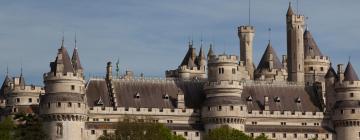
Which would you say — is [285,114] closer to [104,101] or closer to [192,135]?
[192,135]

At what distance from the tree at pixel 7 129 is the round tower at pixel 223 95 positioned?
2702 centimetres

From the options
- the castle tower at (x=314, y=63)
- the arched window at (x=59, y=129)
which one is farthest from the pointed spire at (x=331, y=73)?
the arched window at (x=59, y=129)

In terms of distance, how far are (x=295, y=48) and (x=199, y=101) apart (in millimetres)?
20034

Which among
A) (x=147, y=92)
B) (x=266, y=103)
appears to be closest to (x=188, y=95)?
(x=147, y=92)

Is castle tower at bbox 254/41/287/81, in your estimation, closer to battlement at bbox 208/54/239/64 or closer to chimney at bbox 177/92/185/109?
battlement at bbox 208/54/239/64

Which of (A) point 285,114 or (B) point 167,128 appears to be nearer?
(B) point 167,128

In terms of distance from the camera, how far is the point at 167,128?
154 metres

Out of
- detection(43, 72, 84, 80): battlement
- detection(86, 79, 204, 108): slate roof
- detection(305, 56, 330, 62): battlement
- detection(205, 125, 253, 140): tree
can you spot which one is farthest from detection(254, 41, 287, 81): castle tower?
detection(43, 72, 84, 80): battlement

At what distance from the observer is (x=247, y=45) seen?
188 meters

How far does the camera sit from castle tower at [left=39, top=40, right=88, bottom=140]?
509 feet

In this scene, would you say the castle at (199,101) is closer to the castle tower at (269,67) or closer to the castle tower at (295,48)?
the castle tower at (295,48)

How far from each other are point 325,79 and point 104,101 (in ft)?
108

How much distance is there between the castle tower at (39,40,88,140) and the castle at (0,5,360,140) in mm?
123

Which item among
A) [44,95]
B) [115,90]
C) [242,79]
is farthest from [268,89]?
[44,95]
